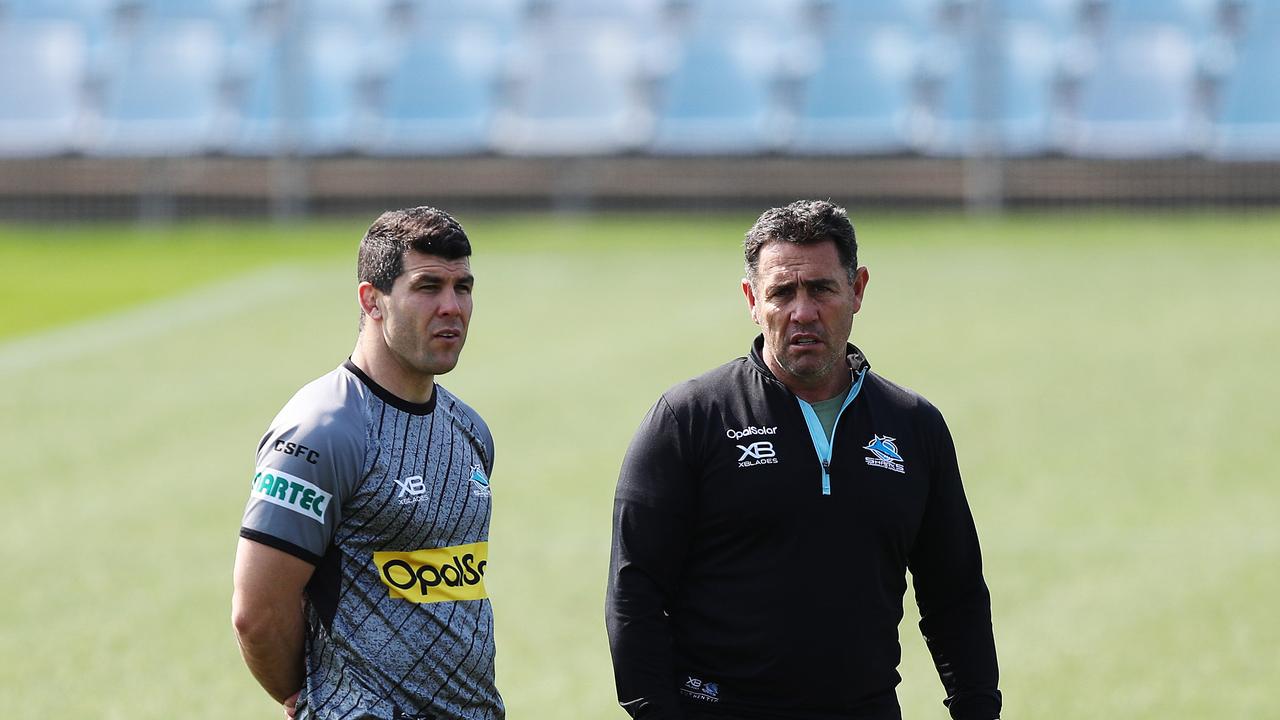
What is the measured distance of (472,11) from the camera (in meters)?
33.5

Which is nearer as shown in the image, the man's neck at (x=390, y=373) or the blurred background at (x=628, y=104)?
the man's neck at (x=390, y=373)

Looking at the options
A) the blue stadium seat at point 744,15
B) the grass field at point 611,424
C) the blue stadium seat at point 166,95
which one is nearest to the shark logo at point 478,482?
the grass field at point 611,424

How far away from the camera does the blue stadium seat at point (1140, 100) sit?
89.6 feet

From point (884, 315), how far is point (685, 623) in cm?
1283

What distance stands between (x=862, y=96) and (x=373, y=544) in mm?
26233

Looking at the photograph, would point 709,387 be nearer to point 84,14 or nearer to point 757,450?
point 757,450

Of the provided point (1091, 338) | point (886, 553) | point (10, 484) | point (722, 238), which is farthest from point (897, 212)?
point (886, 553)

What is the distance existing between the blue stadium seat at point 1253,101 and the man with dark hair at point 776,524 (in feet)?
75.2

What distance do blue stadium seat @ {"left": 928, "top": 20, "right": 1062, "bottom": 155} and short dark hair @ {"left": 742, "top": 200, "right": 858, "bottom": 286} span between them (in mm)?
21373

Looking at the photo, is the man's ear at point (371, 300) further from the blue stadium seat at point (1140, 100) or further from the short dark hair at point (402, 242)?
the blue stadium seat at point (1140, 100)

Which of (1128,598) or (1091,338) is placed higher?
(1091,338)

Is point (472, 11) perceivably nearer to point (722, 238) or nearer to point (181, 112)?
point (181, 112)

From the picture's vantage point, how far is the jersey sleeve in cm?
385

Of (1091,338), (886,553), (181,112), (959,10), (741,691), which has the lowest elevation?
(741,691)
